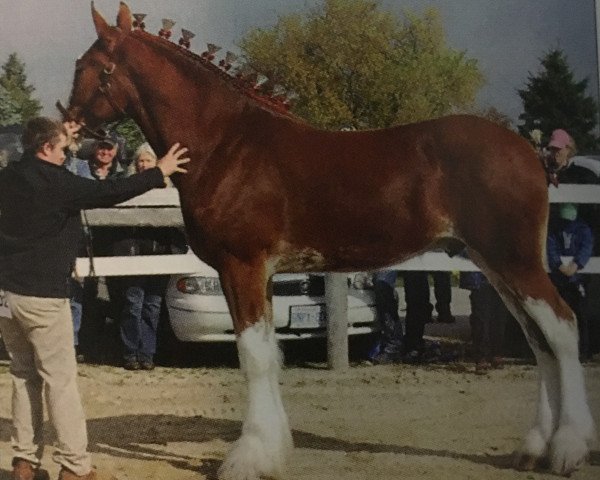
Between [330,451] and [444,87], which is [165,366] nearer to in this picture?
[330,451]

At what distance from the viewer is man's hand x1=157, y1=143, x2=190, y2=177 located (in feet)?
7.22

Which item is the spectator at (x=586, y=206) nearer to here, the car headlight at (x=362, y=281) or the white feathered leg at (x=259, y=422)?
the car headlight at (x=362, y=281)

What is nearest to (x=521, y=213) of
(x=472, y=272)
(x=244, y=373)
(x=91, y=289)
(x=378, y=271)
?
(x=472, y=272)

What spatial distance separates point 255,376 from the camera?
7.25ft

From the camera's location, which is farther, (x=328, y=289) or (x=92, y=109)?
(x=328, y=289)

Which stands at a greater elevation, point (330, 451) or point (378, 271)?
point (378, 271)

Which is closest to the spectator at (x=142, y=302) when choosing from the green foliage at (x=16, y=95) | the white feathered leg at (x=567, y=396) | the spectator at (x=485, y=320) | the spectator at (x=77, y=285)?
the spectator at (x=77, y=285)

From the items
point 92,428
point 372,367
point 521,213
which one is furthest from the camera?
point 372,367

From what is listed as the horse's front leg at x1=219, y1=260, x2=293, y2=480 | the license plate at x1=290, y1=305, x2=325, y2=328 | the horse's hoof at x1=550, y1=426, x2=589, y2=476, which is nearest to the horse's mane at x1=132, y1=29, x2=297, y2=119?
the horse's front leg at x1=219, y1=260, x2=293, y2=480

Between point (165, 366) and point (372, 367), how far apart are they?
71 centimetres

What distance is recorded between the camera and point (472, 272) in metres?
2.35

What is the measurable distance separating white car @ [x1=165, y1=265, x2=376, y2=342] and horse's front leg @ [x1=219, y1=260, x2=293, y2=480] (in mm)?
119

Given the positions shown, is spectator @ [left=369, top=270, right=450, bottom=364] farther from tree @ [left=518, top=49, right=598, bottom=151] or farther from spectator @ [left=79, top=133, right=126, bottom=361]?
spectator @ [left=79, top=133, right=126, bottom=361]

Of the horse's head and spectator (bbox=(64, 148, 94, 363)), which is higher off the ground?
the horse's head
